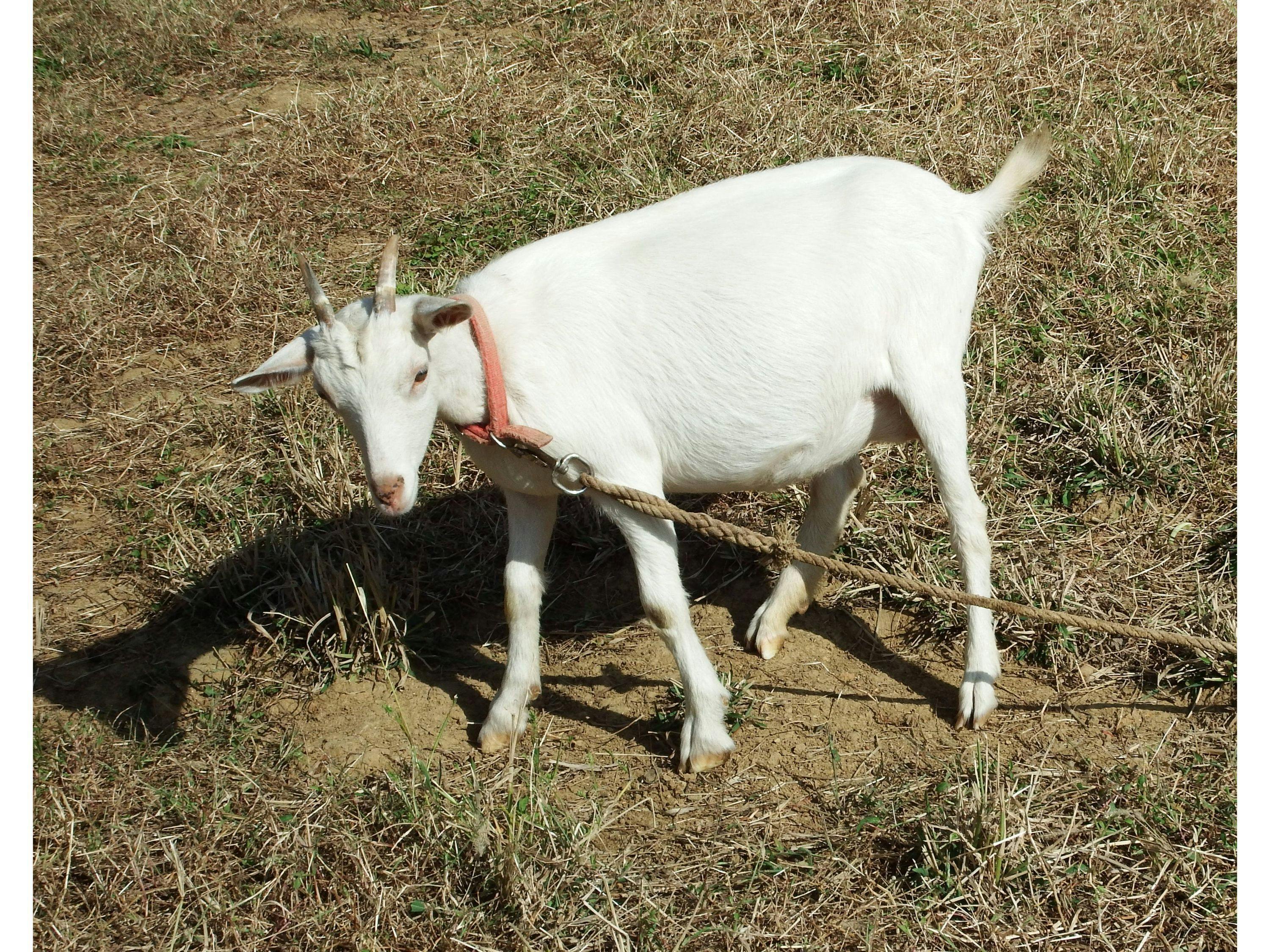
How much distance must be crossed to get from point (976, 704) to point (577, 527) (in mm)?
1771

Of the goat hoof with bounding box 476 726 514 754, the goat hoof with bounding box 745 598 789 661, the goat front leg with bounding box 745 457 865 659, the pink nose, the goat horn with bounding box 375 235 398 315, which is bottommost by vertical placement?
the goat hoof with bounding box 476 726 514 754

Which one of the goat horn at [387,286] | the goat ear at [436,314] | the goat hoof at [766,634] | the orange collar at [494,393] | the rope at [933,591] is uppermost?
Result: the goat horn at [387,286]

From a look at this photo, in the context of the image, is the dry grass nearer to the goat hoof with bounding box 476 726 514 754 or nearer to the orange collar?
the goat hoof with bounding box 476 726 514 754

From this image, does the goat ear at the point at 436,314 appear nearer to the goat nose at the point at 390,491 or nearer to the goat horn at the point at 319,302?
the goat horn at the point at 319,302

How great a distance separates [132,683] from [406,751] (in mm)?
1114

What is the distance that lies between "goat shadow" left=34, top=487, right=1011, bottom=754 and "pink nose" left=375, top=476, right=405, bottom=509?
3.46 feet

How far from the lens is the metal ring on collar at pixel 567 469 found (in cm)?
320

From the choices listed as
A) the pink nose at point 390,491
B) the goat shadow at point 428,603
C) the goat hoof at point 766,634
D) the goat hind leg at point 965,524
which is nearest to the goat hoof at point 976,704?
the goat hind leg at point 965,524

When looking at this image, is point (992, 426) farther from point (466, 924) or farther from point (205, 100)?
point (205, 100)

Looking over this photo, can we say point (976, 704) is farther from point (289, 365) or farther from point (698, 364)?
point (289, 365)

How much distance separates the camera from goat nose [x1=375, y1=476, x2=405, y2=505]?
117 inches

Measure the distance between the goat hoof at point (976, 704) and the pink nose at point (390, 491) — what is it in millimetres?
1947

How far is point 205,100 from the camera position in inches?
298

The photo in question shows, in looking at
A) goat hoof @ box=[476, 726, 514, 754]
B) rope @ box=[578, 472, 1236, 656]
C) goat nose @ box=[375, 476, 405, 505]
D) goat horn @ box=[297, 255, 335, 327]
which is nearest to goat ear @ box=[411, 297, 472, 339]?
goat horn @ box=[297, 255, 335, 327]
